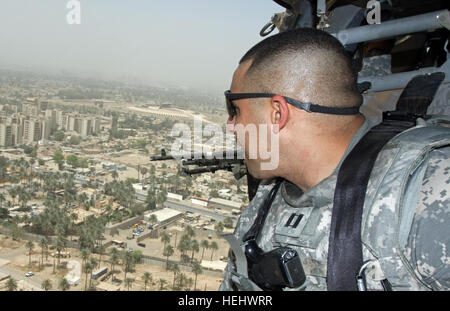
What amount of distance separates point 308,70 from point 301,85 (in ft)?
0.15

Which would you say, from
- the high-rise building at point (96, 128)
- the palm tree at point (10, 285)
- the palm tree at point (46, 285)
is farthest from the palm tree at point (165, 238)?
the high-rise building at point (96, 128)

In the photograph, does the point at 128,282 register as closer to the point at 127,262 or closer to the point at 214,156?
the point at 127,262

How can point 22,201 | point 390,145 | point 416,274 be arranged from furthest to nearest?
point 22,201 → point 390,145 → point 416,274

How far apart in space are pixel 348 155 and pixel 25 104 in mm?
32666

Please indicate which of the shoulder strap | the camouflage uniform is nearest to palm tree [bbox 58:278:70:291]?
the camouflage uniform

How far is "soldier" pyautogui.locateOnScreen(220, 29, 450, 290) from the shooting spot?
0.74 meters

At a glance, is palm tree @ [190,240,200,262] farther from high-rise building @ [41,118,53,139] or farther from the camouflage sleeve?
high-rise building @ [41,118,53,139]

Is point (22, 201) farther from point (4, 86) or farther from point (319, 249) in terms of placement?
point (4, 86)

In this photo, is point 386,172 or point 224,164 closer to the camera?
point 386,172

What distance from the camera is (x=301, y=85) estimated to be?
0.99 meters

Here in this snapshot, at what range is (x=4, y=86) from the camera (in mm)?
34812

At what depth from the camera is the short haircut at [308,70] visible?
0.99 meters

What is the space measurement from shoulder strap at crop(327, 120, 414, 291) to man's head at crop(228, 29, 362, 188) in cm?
15
